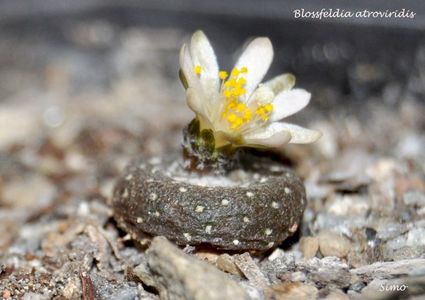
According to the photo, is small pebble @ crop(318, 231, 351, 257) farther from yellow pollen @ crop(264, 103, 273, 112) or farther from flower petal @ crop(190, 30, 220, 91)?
flower petal @ crop(190, 30, 220, 91)

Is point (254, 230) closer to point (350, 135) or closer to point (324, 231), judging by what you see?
point (324, 231)

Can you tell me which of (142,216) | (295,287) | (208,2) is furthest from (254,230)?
(208,2)

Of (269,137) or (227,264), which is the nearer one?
(227,264)

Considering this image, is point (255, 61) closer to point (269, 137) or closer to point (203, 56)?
point (203, 56)

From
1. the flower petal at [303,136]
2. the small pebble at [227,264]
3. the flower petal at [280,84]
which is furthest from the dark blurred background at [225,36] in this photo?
the small pebble at [227,264]

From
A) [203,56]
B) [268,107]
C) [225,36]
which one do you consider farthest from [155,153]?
[225,36]

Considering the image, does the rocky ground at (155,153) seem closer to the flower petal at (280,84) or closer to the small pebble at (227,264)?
the small pebble at (227,264)

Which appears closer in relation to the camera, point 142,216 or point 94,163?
point 142,216
